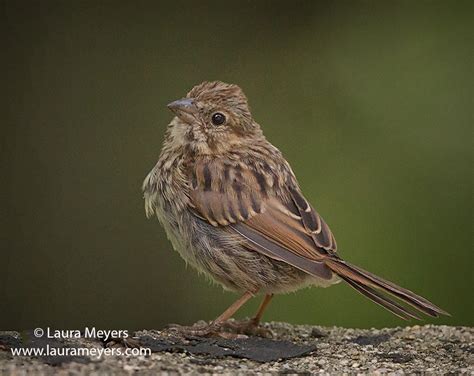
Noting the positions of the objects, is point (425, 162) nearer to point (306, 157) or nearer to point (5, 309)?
point (306, 157)

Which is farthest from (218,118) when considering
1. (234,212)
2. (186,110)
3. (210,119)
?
(234,212)

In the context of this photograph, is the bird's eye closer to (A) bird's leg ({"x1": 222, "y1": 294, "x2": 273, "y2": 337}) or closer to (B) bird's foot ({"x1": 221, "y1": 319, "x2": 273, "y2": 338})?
(A) bird's leg ({"x1": 222, "y1": 294, "x2": 273, "y2": 337})

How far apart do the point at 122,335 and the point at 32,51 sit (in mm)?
6046

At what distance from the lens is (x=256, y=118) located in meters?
10.2

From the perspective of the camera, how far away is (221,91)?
20.6 ft

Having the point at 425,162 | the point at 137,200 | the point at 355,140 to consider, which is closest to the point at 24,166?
the point at 137,200

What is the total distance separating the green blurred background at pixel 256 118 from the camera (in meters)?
8.66

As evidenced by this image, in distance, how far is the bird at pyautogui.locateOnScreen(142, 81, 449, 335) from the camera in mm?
5625

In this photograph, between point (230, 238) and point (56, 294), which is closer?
point (230, 238)

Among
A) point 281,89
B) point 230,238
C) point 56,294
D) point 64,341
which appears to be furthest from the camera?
point 281,89

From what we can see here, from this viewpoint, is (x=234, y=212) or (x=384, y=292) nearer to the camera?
(x=384, y=292)

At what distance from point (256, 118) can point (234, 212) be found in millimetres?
4456

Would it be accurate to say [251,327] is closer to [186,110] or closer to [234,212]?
[234,212]

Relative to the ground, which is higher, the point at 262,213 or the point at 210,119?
the point at 210,119
